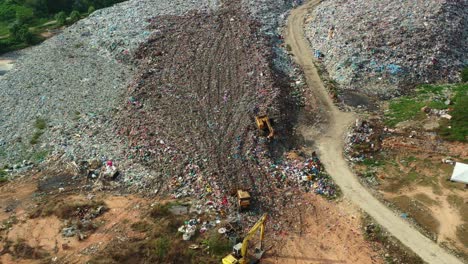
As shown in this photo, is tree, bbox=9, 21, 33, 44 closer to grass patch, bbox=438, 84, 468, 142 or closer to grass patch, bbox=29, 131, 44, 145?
grass patch, bbox=29, 131, 44, 145

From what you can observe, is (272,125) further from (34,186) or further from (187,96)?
(34,186)

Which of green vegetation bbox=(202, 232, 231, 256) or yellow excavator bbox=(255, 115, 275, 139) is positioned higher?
yellow excavator bbox=(255, 115, 275, 139)

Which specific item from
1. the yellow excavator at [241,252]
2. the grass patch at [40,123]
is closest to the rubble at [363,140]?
the yellow excavator at [241,252]

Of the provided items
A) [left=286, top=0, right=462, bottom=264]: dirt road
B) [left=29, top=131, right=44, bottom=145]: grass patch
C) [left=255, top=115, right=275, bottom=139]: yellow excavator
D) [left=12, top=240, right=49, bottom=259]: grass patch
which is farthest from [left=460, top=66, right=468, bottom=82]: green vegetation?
[left=29, top=131, right=44, bottom=145]: grass patch

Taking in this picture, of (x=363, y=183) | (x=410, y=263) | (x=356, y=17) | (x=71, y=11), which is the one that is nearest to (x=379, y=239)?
(x=410, y=263)

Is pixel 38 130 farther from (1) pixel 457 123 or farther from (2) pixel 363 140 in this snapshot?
(1) pixel 457 123
